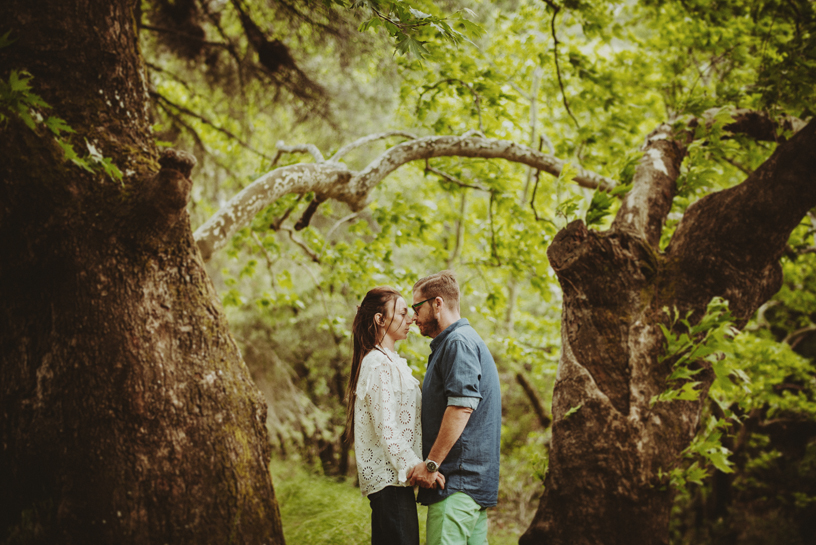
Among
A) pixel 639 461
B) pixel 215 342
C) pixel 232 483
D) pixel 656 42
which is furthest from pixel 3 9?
pixel 656 42

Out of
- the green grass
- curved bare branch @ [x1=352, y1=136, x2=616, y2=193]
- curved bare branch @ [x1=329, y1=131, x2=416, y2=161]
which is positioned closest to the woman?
curved bare branch @ [x1=352, y1=136, x2=616, y2=193]

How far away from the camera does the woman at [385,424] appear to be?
188 centimetres

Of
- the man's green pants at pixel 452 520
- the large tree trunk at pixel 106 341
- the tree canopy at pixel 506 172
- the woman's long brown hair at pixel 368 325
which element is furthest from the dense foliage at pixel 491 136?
the large tree trunk at pixel 106 341

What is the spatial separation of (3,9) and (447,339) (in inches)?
109

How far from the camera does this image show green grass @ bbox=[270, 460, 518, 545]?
326cm

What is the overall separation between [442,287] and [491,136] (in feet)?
9.96

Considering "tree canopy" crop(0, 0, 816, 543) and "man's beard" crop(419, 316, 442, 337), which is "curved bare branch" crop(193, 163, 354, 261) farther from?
"man's beard" crop(419, 316, 442, 337)

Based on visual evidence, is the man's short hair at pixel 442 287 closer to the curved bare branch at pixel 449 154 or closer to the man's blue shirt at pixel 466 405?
the man's blue shirt at pixel 466 405

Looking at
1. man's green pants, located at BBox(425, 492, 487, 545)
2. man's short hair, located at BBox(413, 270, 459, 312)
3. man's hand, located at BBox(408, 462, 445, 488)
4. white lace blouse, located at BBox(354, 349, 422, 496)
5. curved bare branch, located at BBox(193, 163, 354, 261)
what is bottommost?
man's green pants, located at BBox(425, 492, 487, 545)

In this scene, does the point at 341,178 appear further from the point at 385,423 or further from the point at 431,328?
the point at 385,423

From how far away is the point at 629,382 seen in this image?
2217 millimetres

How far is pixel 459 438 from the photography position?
76.8 inches

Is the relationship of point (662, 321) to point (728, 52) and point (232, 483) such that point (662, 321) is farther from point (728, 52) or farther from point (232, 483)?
point (728, 52)

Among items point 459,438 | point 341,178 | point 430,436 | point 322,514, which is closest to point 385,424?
point 430,436
